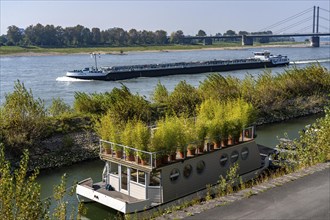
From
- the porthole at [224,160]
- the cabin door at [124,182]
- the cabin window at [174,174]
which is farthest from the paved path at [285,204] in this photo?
the cabin door at [124,182]

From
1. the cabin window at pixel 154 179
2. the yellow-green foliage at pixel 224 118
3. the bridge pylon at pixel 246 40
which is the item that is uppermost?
the bridge pylon at pixel 246 40

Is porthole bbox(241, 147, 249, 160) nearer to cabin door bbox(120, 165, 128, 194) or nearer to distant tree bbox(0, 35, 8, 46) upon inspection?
cabin door bbox(120, 165, 128, 194)

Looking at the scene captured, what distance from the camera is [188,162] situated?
17.1 metres

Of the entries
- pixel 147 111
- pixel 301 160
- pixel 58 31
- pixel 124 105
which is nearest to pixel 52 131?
pixel 124 105

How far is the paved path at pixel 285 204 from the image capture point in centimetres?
1059

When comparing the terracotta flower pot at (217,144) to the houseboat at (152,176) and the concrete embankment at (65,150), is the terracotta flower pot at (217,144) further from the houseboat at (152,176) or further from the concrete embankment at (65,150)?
the concrete embankment at (65,150)

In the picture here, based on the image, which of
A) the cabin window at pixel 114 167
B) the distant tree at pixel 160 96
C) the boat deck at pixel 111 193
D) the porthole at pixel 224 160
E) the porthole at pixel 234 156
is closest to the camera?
the boat deck at pixel 111 193

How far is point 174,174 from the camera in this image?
1661 cm

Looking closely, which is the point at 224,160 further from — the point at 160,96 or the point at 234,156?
the point at 160,96

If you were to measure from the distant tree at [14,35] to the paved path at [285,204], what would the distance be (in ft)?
465

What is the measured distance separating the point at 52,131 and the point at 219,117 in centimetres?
1194

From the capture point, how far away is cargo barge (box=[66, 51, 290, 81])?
6869 centimetres

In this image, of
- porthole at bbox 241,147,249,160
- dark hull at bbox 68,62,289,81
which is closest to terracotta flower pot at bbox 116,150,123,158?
porthole at bbox 241,147,249,160

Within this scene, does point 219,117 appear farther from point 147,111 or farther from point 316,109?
point 316,109
